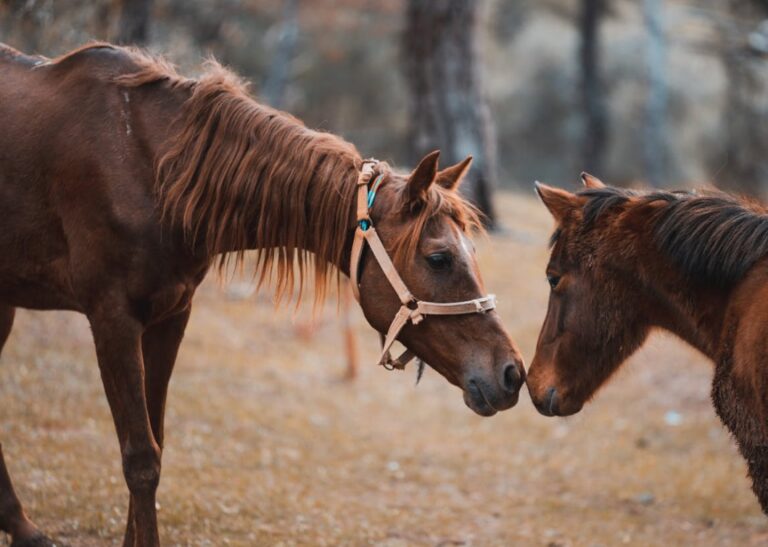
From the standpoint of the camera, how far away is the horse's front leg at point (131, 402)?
4230 millimetres

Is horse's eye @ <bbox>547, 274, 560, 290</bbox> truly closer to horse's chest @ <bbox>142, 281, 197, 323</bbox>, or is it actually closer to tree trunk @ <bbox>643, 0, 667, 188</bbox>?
horse's chest @ <bbox>142, 281, 197, 323</bbox>

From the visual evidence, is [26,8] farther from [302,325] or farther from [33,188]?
[33,188]

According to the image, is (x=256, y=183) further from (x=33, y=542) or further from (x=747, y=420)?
(x=747, y=420)

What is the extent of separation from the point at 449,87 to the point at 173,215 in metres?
11.8

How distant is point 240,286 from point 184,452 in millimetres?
7092

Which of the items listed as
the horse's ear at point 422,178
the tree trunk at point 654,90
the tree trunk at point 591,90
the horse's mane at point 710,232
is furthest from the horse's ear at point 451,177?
the tree trunk at point 591,90

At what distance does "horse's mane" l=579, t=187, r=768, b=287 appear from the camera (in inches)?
152

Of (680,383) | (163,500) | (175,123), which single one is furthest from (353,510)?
(680,383)

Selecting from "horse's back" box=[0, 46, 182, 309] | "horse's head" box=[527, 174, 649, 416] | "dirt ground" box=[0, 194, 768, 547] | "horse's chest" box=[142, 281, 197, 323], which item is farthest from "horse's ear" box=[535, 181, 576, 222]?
"horse's back" box=[0, 46, 182, 309]

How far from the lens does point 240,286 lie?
14203mm

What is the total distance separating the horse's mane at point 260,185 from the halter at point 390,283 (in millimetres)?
78

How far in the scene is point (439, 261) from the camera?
411 centimetres

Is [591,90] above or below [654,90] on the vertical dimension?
below

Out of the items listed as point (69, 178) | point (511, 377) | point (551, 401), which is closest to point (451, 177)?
point (511, 377)
